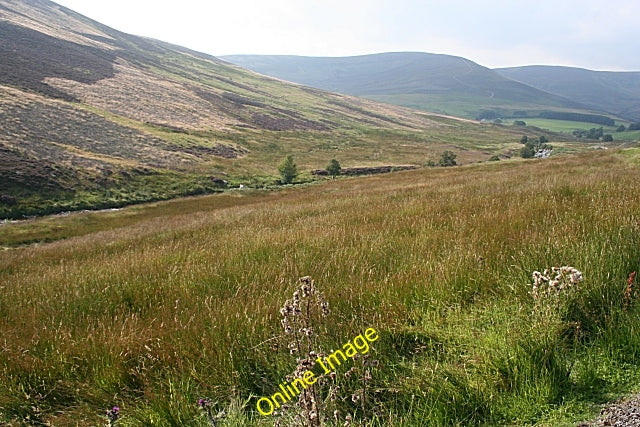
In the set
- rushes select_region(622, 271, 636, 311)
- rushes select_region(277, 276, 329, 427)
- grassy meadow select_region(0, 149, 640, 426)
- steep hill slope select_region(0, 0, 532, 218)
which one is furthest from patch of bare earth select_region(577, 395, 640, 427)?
steep hill slope select_region(0, 0, 532, 218)

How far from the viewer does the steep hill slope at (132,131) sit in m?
63.1

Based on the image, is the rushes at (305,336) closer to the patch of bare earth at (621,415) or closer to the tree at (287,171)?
the patch of bare earth at (621,415)

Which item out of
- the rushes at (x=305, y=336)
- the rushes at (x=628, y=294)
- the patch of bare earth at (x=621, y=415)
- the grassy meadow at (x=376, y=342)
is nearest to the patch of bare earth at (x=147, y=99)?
the grassy meadow at (x=376, y=342)

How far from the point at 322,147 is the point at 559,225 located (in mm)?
111339

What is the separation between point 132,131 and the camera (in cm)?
9138

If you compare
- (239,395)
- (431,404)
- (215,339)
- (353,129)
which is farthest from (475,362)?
(353,129)

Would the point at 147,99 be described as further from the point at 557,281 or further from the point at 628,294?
the point at 628,294

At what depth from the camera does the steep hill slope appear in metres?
63.1

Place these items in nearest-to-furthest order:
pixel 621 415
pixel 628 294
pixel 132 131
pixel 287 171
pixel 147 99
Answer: pixel 621 415, pixel 628 294, pixel 287 171, pixel 132 131, pixel 147 99

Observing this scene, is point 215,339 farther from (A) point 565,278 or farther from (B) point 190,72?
(B) point 190,72

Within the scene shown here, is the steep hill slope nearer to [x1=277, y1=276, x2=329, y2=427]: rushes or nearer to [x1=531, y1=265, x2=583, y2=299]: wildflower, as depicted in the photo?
[x1=277, y1=276, x2=329, y2=427]: rushes

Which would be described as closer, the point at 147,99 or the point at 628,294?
the point at 628,294

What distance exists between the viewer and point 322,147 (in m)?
115

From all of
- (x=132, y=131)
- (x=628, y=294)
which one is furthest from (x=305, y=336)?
(x=132, y=131)
